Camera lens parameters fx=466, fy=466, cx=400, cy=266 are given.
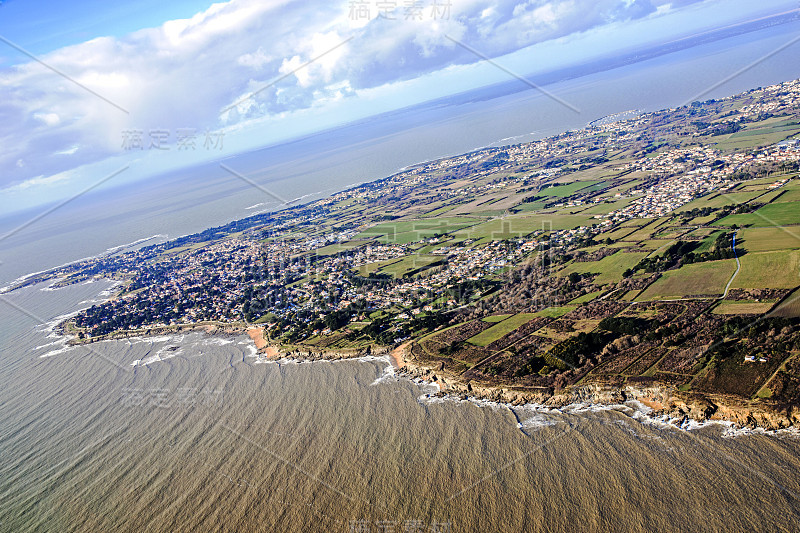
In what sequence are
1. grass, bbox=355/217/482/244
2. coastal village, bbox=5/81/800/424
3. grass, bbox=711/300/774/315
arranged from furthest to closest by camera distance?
1. grass, bbox=355/217/482/244
2. grass, bbox=711/300/774/315
3. coastal village, bbox=5/81/800/424

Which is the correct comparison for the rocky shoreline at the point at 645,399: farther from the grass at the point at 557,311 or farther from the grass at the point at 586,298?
the grass at the point at 586,298

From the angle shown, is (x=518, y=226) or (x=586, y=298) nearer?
(x=586, y=298)

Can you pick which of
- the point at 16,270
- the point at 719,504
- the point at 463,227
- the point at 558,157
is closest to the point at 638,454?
the point at 719,504

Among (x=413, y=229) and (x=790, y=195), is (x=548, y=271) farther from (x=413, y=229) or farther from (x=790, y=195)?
(x=413, y=229)

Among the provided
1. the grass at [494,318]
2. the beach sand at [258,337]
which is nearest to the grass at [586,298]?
the grass at [494,318]

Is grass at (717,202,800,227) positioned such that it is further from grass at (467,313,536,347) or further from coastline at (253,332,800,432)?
coastline at (253,332,800,432)

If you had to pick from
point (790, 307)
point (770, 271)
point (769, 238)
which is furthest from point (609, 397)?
point (769, 238)

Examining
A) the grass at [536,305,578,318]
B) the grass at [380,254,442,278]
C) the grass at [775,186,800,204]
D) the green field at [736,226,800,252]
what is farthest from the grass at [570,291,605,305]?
the grass at [775,186,800,204]
